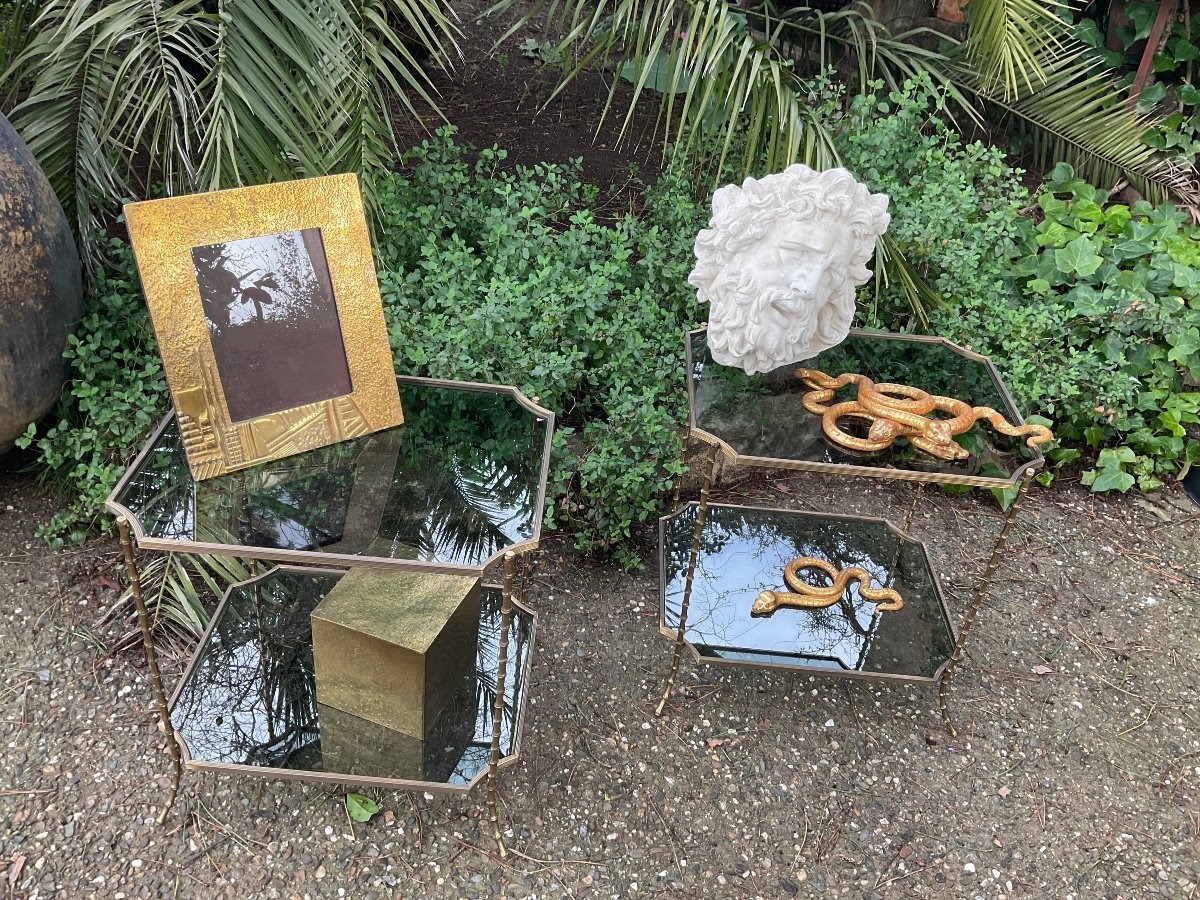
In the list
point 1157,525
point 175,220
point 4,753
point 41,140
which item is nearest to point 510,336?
point 175,220

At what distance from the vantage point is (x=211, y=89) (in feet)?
8.23

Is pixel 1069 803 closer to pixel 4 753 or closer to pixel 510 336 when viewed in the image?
pixel 510 336

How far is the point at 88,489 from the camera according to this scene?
219 centimetres

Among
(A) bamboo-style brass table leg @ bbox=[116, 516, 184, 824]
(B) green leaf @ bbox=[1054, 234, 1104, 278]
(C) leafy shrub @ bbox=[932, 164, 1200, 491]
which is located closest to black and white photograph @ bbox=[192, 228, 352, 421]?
(A) bamboo-style brass table leg @ bbox=[116, 516, 184, 824]

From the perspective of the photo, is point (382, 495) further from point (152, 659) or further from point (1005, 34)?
point (1005, 34)

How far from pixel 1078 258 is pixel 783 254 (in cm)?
187

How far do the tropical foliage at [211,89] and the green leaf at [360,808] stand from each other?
1.36 metres

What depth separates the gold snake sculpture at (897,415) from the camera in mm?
1896

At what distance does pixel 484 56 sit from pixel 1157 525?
3.26m

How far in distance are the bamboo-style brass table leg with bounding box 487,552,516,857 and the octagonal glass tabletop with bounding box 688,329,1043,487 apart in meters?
0.53

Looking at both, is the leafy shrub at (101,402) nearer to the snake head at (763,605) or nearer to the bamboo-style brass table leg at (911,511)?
the snake head at (763,605)

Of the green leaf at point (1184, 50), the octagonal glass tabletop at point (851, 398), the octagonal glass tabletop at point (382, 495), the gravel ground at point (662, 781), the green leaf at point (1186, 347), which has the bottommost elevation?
the gravel ground at point (662, 781)

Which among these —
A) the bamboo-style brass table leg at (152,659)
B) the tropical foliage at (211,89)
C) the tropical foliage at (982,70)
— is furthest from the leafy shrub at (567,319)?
the bamboo-style brass table leg at (152,659)

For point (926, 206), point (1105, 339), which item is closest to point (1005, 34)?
point (926, 206)
